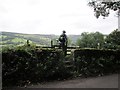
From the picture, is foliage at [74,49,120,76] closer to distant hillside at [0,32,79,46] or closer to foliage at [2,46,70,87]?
foliage at [2,46,70,87]

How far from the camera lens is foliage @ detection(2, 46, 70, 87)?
10248 mm

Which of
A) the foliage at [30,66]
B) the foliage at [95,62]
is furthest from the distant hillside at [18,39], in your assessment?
the foliage at [95,62]

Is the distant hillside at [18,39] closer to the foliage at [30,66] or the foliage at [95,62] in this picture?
the foliage at [30,66]

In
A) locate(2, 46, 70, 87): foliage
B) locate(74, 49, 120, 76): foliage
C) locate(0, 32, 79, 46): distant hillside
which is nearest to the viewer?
locate(2, 46, 70, 87): foliage

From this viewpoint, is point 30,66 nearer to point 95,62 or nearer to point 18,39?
point 95,62

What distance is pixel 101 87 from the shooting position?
9445 mm

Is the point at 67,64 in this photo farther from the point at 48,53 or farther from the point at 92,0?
the point at 92,0

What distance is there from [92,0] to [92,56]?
494 cm

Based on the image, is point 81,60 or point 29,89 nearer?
point 29,89

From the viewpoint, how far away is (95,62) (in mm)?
13812

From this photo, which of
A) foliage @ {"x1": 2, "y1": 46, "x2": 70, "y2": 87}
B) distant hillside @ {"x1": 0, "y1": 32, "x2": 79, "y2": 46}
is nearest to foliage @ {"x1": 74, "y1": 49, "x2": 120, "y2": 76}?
foliage @ {"x1": 2, "y1": 46, "x2": 70, "y2": 87}

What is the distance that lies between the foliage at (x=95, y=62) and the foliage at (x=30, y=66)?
148 centimetres

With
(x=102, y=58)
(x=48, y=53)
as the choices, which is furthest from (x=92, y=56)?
(x=48, y=53)

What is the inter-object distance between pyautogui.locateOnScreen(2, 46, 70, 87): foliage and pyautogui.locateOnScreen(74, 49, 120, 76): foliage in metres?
1.48
